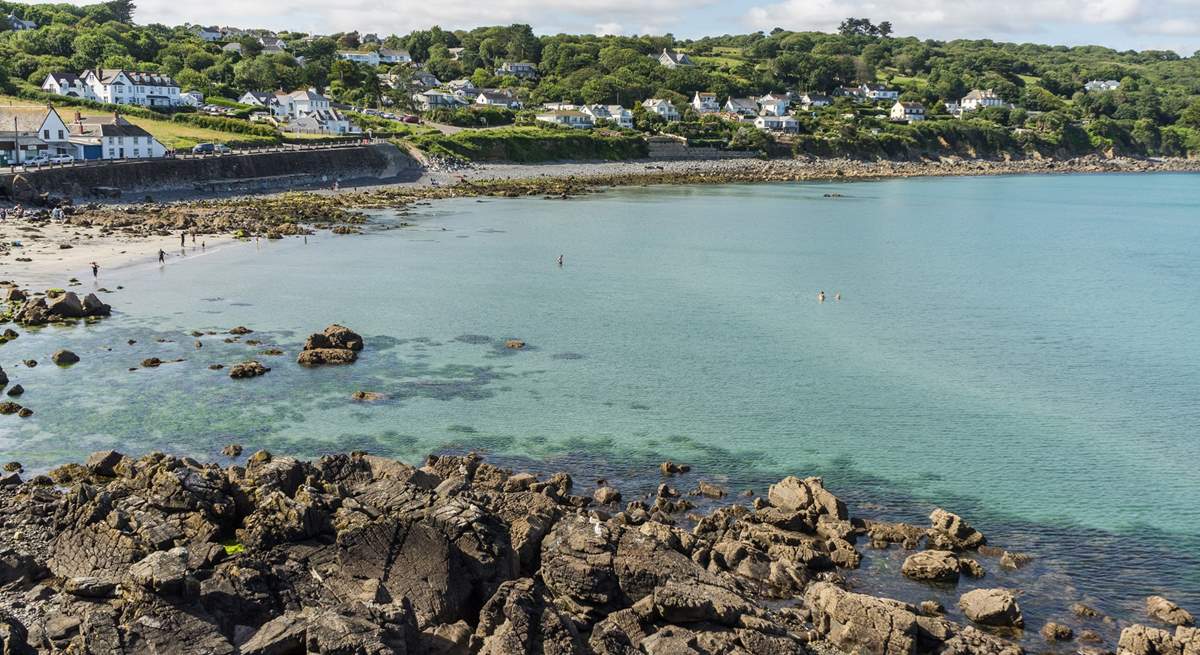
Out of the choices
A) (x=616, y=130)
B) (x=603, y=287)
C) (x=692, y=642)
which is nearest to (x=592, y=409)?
(x=692, y=642)

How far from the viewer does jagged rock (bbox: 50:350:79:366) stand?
3984cm

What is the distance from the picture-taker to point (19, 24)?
6732 inches

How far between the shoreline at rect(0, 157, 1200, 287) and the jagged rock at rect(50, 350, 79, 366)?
14793mm

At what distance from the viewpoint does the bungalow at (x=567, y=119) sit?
159 m

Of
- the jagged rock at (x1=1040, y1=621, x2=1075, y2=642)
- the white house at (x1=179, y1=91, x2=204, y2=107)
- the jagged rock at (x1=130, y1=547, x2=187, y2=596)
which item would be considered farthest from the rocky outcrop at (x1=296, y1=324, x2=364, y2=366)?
the white house at (x1=179, y1=91, x2=204, y2=107)

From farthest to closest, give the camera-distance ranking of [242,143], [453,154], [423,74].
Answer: [423,74] < [453,154] < [242,143]

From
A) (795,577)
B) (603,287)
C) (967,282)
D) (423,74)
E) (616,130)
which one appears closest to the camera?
(795,577)

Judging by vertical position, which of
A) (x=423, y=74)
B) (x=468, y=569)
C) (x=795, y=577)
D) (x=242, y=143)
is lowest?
(x=795, y=577)

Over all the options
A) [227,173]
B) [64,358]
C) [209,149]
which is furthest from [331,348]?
[209,149]

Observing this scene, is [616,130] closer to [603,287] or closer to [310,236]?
[310,236]

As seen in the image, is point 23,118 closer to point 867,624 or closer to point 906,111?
point 867,624

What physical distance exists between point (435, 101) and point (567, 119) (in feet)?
75.1

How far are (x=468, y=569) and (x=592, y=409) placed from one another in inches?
707

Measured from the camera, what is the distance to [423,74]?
619 feet
